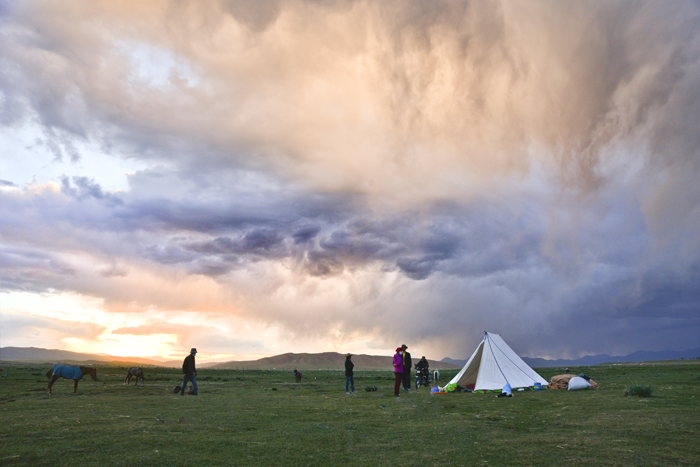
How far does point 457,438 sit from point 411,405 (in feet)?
28.2

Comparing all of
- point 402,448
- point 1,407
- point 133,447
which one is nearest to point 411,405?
point 402,448

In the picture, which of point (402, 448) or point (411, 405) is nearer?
point (402, 448)

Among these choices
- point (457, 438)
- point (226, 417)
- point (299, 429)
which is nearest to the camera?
point (457, 438)

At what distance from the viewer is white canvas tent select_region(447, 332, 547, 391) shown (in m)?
27.2

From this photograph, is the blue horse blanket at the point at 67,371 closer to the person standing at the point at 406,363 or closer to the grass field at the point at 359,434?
the grass field at the point at 359,434

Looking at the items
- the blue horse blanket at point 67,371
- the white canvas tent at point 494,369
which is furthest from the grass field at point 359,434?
the white canvas tent at point 494,369

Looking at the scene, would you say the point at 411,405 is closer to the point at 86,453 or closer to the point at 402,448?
the point at 402,448

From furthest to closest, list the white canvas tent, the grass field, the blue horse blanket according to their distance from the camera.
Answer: the white canvas tent → the blue horse blanket → the grass field

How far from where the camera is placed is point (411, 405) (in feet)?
65.8

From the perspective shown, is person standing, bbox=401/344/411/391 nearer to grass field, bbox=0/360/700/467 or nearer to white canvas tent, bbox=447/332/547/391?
white canvas tent, bbox=447/332/547/391

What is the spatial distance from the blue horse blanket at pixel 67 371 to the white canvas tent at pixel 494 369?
23435 mm

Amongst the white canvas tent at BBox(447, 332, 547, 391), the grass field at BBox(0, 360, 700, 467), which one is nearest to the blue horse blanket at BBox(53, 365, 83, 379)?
the grass field at BBox(0, 360, 700, 467)

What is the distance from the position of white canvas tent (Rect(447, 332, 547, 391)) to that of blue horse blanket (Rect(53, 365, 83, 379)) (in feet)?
76.9

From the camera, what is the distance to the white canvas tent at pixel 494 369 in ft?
89.1
